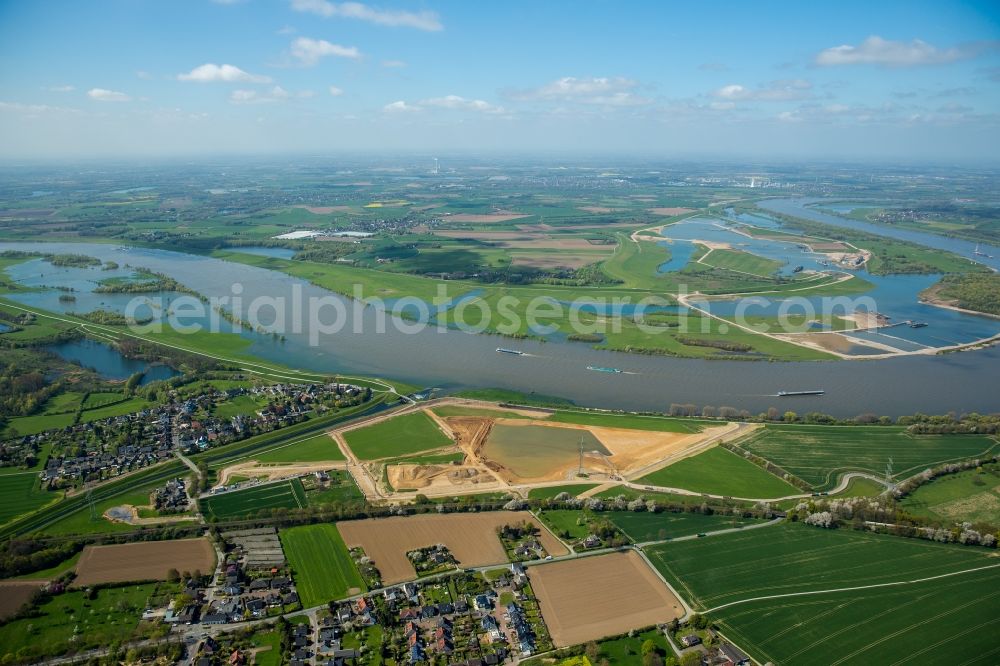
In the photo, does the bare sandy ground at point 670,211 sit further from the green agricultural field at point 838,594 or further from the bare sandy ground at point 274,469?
the green agricultural field at point 838,594

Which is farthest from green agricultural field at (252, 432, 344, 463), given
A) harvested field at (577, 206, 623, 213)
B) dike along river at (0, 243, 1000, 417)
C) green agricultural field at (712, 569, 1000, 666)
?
harvested field at (577, 206, 623, 213)

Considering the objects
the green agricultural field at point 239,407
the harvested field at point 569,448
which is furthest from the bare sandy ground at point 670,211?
the green agricultural field at point 239,407

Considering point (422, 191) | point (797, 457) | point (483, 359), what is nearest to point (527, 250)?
point (483, 359)

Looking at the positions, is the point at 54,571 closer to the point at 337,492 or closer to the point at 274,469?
the point at 274,469

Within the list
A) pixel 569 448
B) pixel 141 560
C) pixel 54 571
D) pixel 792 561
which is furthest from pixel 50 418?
pixel 792 561

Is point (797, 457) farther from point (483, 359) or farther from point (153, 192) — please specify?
point (153, 192)
